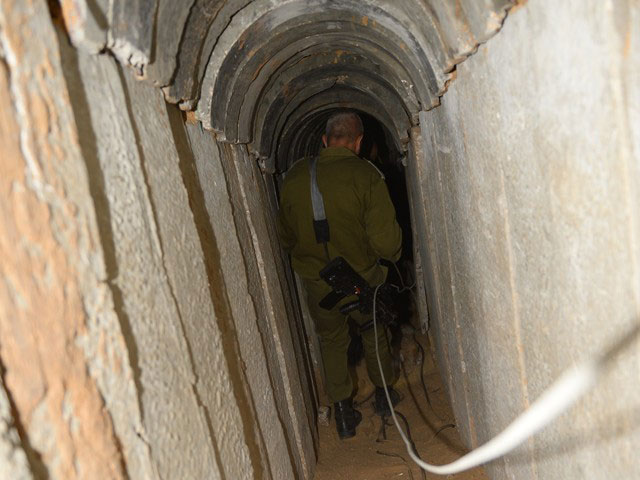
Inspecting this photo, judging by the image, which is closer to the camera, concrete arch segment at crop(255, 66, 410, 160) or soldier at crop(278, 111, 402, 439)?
soldier at crop(278, 111, 402, 439)

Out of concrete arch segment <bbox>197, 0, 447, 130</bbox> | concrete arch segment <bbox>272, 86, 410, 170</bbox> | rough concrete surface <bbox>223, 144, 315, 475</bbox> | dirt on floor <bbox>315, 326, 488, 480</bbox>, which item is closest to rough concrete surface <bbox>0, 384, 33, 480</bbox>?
concrete arch segment <bbox>197, 0, 447, 130</bbox>

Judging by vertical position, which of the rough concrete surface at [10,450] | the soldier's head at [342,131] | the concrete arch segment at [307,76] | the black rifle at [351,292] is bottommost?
the black rifle at [351,292]

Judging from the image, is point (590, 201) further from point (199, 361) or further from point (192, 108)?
point (192, 108)

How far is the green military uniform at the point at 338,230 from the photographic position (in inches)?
150

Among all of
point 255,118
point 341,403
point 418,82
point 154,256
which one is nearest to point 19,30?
point 154,256

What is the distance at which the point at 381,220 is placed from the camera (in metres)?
3.86

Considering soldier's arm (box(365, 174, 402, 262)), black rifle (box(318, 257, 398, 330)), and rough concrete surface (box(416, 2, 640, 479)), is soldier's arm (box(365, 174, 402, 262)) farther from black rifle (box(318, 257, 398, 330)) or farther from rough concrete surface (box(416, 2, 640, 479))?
rough concrete surface (box(416, 2, 640, 479))

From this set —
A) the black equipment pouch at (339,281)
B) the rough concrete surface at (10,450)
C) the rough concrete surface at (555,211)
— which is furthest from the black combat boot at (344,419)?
the rough concrete surface at (10,450)

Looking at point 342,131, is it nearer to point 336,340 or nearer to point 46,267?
point 336,340

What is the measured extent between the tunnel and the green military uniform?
2.89ft

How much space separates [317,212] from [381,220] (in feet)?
1.59

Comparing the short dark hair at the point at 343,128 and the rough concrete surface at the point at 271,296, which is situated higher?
the short dark hair at the point at 343,128

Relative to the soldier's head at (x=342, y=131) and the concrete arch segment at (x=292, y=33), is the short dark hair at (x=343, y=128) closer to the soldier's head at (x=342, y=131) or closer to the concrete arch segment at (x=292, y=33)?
the soldier's head at (x=342, y=131)

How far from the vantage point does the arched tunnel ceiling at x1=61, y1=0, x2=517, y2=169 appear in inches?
57.9
